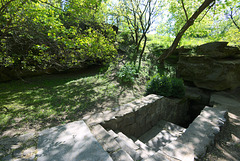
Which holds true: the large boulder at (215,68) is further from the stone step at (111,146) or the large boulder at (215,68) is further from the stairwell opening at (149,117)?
the stone step at (111,146)

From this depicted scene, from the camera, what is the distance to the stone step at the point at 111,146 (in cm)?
A: 186

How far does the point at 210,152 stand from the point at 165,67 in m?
8.54

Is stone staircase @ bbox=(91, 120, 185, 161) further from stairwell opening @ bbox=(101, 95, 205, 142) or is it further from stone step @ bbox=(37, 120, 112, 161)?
stone step @ bbox=(37, 120, 112, 161)

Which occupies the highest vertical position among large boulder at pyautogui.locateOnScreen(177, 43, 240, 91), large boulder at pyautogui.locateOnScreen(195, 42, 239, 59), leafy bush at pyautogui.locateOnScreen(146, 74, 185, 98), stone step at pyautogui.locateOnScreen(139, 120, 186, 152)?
large boulder at pyautogui.locateOnScreen(195, 42, 239, 59)

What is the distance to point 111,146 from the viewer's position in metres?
2.09

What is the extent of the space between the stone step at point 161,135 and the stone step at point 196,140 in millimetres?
979

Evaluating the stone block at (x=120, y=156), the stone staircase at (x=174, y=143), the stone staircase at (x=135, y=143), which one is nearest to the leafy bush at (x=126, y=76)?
the stone staircase at (x=135, y=143)

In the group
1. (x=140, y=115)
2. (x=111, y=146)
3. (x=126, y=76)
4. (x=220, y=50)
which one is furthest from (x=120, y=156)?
(x=220, y=50)

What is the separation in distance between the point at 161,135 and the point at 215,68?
4.74 metres

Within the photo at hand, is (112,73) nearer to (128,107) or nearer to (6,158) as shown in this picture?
(128,107)

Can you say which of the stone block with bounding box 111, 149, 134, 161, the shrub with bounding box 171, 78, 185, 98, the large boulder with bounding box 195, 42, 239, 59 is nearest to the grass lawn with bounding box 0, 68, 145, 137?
the shrub with bounding box 171, 78, 185, 98

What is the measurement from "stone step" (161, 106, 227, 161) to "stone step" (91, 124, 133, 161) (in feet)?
2.41

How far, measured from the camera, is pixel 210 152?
217 cm

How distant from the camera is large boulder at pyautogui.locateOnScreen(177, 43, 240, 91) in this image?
5582mm
